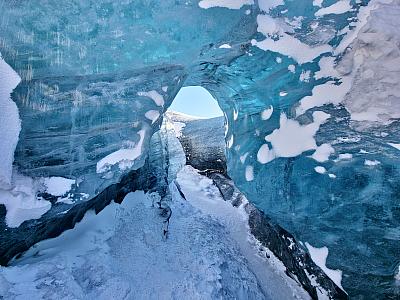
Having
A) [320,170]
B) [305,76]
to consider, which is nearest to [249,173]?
[320,170]

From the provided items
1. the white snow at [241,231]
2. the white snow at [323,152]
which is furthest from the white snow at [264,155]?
the white snow at [241,231]

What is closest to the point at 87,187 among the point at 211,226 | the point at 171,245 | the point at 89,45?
the point at 89,45

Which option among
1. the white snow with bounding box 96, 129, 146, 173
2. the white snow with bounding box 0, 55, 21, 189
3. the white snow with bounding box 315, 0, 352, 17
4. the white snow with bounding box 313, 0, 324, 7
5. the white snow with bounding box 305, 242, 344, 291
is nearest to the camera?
the white snow with bounding box 0, 55, 21, 189

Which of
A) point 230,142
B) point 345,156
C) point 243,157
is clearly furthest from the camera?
point 230,142

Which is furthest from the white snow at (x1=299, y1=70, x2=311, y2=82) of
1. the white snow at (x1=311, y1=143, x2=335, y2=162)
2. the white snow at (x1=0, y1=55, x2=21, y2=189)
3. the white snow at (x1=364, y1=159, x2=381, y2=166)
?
the white snow at (x1=0, y1=55, x2=21, y2=189)

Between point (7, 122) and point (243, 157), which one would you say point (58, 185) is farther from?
point (243, 157)

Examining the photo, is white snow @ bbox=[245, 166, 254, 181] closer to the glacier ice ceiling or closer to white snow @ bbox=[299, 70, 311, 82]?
the glacier ice ceiling
